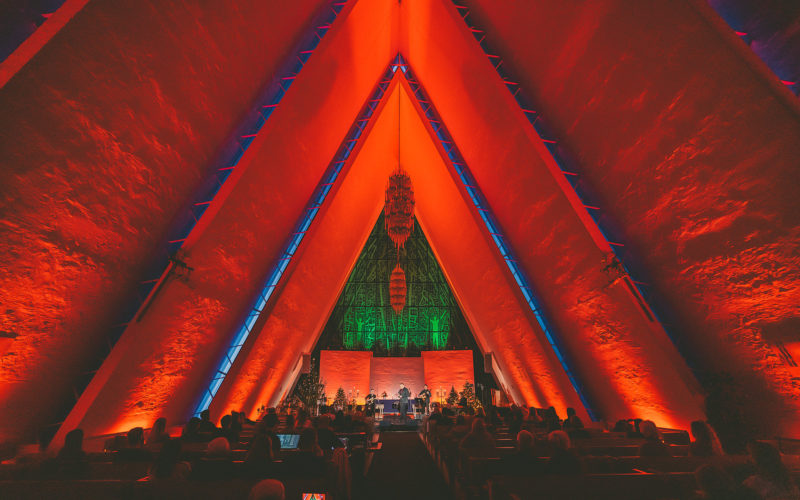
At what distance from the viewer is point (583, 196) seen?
21.3 ft

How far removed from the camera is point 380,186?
583 inches

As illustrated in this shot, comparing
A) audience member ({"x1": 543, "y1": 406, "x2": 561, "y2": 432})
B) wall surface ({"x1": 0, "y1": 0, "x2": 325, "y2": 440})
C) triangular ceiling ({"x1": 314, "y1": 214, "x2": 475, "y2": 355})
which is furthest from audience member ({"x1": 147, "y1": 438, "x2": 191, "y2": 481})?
triangular ceiling ({"x1": 314, "y1": 214, "x2": 475, "y2": 355})

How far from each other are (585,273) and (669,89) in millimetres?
3445

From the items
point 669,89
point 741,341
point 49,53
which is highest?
point 669,89

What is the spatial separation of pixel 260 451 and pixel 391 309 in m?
15.7

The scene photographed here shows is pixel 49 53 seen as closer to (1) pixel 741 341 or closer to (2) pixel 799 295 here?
(2) pixel 799 295

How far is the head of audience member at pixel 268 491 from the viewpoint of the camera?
194 centimetres

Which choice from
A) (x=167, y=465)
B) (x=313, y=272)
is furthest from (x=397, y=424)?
(x=167, y=465)

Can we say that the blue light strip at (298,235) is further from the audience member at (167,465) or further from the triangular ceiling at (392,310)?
the triangular ceiling at (392,310)

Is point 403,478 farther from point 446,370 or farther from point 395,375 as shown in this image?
point 395,375

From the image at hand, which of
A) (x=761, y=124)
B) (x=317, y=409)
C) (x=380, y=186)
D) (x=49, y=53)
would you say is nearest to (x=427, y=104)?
(x=380, y=186)

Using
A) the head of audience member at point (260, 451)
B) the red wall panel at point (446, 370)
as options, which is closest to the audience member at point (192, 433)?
the head of audience member at point (260, 451)

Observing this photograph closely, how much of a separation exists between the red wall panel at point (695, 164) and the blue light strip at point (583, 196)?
6.8 inches

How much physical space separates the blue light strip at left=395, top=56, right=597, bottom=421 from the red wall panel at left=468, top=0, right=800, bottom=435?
3.42 metres
